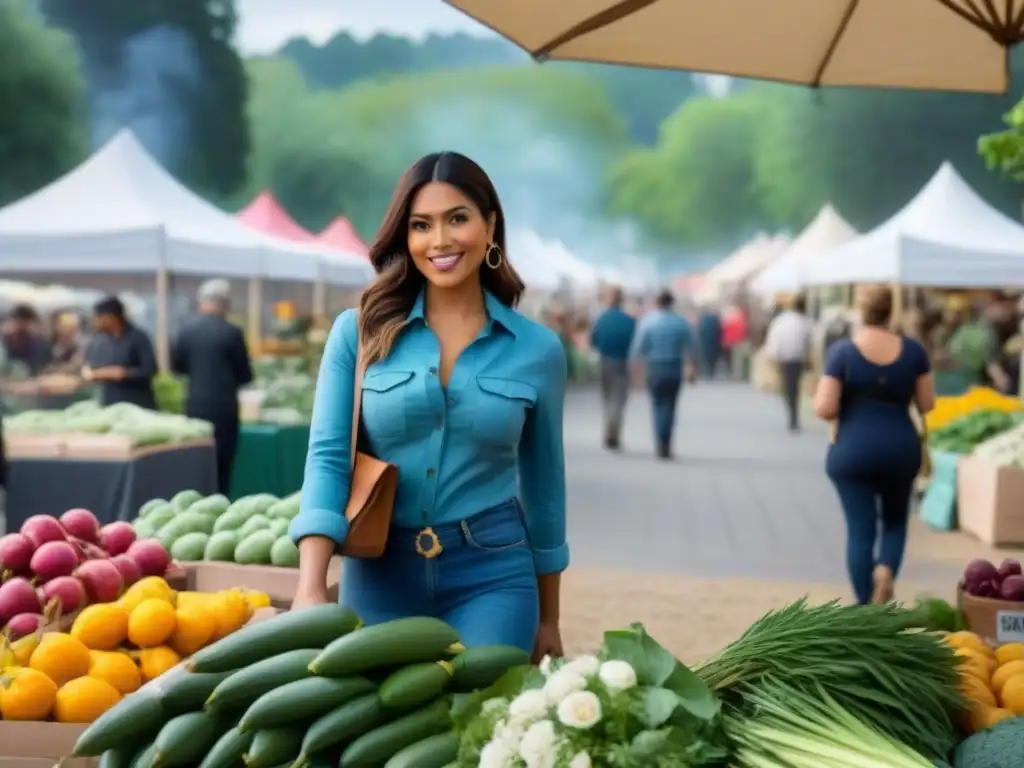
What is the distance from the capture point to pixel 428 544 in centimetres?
283

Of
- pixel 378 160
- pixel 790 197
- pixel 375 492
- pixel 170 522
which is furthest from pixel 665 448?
pixel 378 160

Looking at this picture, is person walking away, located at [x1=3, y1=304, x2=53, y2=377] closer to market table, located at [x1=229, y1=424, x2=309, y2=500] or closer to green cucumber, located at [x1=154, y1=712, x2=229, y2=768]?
market table, located at [x1=229, y1=424, x2=309, y2=500]

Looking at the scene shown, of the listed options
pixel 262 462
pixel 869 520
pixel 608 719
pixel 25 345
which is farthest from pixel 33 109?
pixel 608 719

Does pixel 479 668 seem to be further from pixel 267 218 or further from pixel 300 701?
pixel 267 218

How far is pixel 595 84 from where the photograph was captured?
110812mm

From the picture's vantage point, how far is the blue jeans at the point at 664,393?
14.8 m

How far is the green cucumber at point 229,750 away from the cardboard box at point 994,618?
227 centimetres

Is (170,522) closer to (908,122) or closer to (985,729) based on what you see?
(985,729)

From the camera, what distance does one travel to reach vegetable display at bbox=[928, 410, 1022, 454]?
10.7m

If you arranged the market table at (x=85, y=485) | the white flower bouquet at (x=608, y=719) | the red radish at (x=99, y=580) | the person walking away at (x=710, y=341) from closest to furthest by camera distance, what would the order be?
the white flower bouquet at (x=608, y=719)
the red radish at (x=99, y=580)
the market table at (x=85, y=485)
the person walking away at (x=710, y=341)

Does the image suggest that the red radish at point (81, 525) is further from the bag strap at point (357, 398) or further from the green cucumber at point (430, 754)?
the green cucumber at point (430, 754)

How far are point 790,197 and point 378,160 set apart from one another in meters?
22.5

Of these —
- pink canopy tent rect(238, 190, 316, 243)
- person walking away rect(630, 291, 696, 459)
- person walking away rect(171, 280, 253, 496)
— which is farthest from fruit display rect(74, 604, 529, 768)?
pink canopy tent rect(238, 190, 316, 243)

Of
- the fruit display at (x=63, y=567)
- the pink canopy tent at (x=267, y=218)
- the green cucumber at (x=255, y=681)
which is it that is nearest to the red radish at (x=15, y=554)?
the fruit display at (x=63, y=567)
